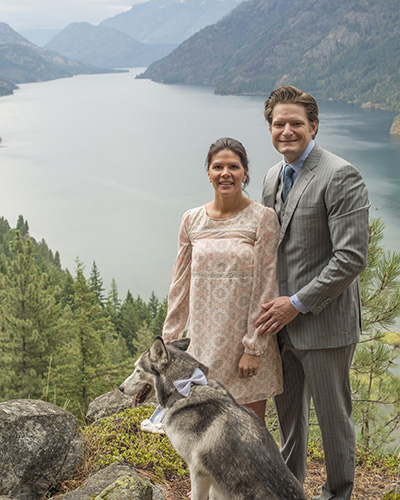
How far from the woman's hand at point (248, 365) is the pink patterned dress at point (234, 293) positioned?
50 mm

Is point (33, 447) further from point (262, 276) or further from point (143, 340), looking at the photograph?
point (143, 340)

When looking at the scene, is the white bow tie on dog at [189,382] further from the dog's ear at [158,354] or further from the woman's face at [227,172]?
the woman's face at [227,172]

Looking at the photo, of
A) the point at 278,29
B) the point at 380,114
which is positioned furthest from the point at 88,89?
the point at 380,114

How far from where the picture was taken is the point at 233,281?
3.14 meters

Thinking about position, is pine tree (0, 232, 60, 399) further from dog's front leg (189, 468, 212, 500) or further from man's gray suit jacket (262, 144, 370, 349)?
Answer: dog's front leg (189, 468, 212, 500)

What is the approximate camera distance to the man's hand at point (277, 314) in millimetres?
3018

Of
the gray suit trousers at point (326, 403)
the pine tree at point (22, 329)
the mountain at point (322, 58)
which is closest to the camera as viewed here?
the gray suit trousers at point (326, 403)

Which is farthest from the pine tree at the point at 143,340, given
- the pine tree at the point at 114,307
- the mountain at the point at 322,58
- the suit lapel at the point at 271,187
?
the mountain at the point at 322,58

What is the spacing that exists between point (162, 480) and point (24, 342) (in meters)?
15.2

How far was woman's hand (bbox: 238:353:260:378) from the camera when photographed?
3.15 metres

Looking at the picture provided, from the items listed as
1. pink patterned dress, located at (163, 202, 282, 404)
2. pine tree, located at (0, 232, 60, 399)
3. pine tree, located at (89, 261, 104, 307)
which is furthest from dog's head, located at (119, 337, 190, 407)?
pine tree, located at (89, 261, 104, 307)

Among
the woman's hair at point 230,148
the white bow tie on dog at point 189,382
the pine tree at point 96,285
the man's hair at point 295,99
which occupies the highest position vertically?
the man's hair at point 295,99

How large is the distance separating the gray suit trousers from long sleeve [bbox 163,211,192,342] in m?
0.70

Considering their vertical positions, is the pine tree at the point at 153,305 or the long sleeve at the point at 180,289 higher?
the long sleeve at the point at 180,289
